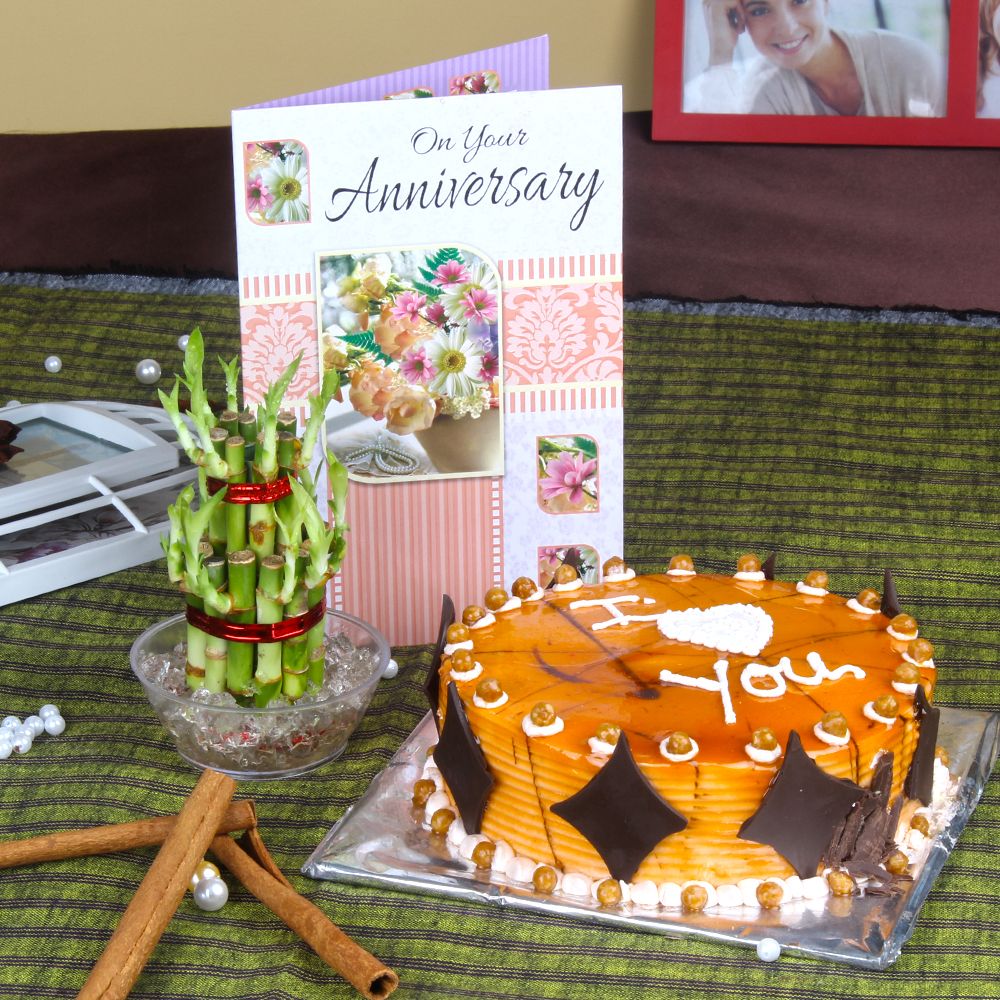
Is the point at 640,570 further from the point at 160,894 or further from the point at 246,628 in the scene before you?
the point at 160,894

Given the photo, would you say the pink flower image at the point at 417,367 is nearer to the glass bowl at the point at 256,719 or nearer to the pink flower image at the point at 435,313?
the pink flower image at the point at 435,313

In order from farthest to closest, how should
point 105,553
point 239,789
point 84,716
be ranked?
point 105,553 → point 84,716 → point 239,789

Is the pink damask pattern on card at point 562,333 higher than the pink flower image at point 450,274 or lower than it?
lower

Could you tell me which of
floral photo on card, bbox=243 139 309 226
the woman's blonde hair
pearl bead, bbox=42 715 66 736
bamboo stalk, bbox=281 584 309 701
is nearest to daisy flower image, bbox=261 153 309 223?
floral photo on card, bbox=243 139 309 226

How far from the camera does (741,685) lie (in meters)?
0.98

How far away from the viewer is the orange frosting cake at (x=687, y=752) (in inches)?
36.0

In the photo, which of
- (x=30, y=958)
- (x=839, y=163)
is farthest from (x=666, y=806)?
(x=839, y=163)

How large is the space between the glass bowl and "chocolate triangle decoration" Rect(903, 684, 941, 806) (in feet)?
1.33

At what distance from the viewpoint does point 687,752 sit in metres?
0.91

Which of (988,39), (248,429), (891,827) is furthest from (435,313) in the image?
(988,39)

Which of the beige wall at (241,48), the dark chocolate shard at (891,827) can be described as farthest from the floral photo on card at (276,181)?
the beige wall at (241,48)

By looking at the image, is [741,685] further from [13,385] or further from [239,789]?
[13,385]

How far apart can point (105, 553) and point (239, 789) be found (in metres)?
0.39

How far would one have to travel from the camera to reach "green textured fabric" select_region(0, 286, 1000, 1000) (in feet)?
2.96
